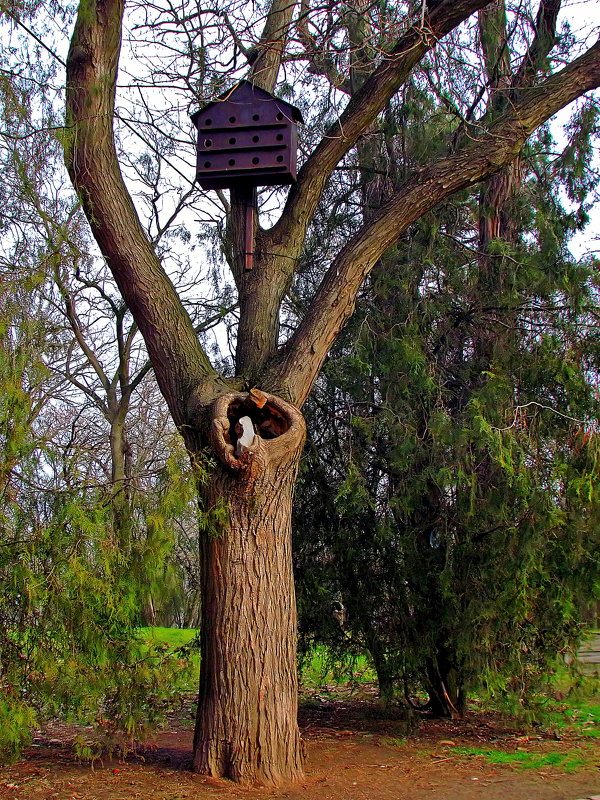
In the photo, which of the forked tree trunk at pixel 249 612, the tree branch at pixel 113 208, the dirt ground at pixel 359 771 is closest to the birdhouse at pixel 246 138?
the tree branch at pixel 113 208

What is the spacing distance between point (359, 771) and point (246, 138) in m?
4.66

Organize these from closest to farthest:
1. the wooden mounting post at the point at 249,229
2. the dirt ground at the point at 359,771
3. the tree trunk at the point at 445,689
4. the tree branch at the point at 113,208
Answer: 1. the dirt ground at the point at 359,771
2. the tree branch at the point at 113,208
3. the wooden mounting post at the point at 249,229
4. the tree trunk at the point at 445,689

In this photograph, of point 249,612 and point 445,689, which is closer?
point 249,612

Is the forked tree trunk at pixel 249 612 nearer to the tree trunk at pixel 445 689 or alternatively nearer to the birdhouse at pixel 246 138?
the birdhouse at pixel 246 138

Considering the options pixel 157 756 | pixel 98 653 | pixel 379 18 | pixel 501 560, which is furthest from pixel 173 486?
pixel 379 18

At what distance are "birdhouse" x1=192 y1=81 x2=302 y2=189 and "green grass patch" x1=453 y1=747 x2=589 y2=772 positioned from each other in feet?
15.0

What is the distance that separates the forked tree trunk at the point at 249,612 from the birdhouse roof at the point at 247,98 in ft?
7.58

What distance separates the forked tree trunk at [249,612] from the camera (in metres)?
4.77

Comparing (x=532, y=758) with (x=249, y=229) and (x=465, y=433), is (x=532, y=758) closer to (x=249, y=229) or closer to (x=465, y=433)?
(x=465, y=433)

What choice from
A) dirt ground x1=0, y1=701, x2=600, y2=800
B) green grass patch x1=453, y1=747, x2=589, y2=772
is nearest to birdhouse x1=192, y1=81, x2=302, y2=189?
dirt ground x1=0, y1=701, x2=600, y2=800

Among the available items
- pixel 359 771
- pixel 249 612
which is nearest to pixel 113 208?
pixel 249 612

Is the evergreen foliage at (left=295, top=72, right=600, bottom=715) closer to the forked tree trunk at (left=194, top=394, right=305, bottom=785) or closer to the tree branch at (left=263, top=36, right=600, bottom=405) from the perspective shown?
the tree branch at (left=263, top=36, right=600, bottom=405)

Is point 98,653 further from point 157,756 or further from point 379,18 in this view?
point 379,18

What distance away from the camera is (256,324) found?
595 centimetres
